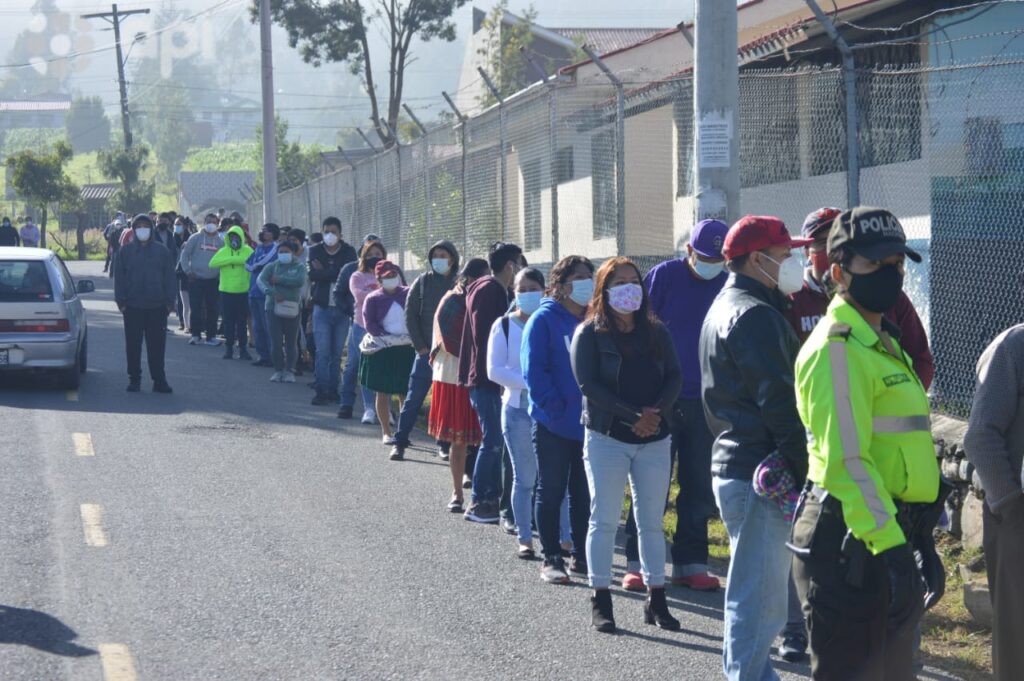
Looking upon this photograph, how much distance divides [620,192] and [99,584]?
211 inches

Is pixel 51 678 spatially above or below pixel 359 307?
below

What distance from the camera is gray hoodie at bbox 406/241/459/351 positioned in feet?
38.4

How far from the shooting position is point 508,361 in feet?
29.2

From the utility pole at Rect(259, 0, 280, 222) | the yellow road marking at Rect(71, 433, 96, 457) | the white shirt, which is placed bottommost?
the yellow road marking at Rect(71, 433, 96, 457)

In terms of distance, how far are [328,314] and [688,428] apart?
7901 mm

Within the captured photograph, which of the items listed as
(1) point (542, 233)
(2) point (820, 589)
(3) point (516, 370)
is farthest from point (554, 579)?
(1) point (542, 233)

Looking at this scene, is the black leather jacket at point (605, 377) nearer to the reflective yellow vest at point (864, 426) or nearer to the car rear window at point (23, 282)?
the reflective yellow vest at point (864, 426)

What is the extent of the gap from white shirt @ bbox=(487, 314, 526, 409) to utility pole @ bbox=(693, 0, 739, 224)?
1364 mm

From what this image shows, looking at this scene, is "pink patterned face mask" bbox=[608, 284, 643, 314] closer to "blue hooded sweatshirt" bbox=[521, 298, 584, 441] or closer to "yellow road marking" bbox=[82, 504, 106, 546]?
"blue hooded sweatshirt" bbox=[521, 298, 584, 441]

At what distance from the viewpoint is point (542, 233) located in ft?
49.9

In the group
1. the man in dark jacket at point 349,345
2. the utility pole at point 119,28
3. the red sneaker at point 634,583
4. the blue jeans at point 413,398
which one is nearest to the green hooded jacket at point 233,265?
the man in dark jacket at point 349,345

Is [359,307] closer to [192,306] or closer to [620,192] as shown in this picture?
[620,192]

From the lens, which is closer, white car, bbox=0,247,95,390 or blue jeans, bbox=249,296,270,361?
white car, bbox=0,247,95,390

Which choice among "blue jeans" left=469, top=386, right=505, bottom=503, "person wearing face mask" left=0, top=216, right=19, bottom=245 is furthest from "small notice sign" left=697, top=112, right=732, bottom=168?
"person wearing face mask" left=0, top=216, right=19, bottom=245
